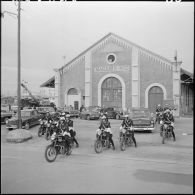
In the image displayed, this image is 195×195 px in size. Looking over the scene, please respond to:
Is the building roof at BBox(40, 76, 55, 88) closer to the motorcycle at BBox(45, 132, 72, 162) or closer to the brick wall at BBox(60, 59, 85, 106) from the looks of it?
the brick wall at BBox(60, 59, 85, 106)

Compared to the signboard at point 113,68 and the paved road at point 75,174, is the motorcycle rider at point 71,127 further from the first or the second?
the signboard at point 113,68

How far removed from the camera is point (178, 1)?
3.22 meters

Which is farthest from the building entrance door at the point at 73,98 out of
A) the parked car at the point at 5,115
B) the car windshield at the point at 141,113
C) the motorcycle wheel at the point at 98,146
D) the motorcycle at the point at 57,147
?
the motorcycle wheel at the point at 98,146

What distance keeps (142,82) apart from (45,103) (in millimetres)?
1345

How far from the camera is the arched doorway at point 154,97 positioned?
365 cm

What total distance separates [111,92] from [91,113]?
1.30 ft

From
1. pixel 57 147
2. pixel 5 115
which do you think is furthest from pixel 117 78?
pixel 5 115

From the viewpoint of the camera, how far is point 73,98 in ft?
12.5

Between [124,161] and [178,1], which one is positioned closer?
[178,1]

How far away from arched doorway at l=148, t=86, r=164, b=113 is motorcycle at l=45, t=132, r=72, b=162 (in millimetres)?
1279

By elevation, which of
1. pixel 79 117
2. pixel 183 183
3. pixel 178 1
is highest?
pixel 178 1

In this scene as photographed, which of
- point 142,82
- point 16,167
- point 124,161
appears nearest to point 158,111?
point 142,82

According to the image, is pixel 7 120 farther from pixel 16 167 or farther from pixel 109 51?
pixel 109 51

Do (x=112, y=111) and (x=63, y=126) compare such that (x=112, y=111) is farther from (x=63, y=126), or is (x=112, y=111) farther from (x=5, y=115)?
(x=5, y=115)
